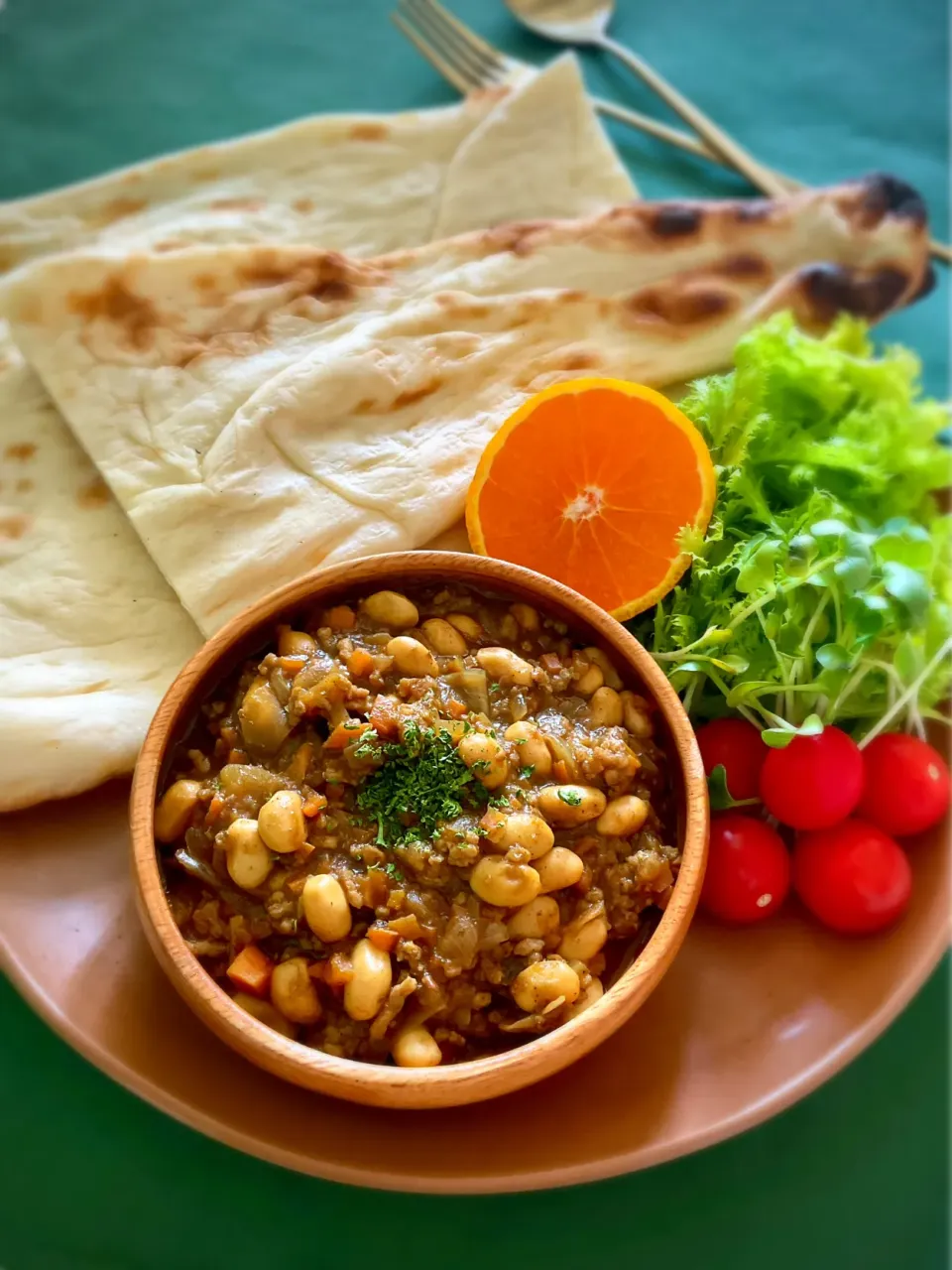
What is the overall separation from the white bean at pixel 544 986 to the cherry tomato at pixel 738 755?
60 cm

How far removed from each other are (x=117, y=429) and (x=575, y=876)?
129cm

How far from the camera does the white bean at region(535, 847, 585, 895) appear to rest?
176 cm

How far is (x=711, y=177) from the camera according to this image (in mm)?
3127

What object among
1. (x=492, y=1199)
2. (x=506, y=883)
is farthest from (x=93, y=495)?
(x=492, y=1199)

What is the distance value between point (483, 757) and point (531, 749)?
0.32 feet

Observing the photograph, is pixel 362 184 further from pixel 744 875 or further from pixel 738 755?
pixel 744 875

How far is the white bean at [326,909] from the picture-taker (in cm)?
169

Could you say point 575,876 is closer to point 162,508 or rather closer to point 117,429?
point 162,508

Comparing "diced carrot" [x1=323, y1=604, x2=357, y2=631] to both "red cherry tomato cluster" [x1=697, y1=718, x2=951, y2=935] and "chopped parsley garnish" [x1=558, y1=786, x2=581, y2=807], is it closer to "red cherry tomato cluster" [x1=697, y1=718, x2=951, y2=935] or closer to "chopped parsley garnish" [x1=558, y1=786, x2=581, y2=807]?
"chopped parsley garnish" [x1=558, y1=786, x2=581, y2=807]

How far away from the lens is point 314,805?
1788 mm

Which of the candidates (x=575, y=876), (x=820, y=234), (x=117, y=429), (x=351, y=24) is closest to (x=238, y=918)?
(x=575, y=876)

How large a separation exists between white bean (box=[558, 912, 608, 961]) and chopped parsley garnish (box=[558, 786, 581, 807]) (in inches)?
7.2

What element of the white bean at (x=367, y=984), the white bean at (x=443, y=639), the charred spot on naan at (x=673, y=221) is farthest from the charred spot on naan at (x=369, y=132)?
the white bean at (x=367, y=984)

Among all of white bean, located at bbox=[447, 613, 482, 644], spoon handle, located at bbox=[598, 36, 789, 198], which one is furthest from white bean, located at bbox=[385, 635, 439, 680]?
spoon handle, located at bbox=[598, 36, 789, 198]
